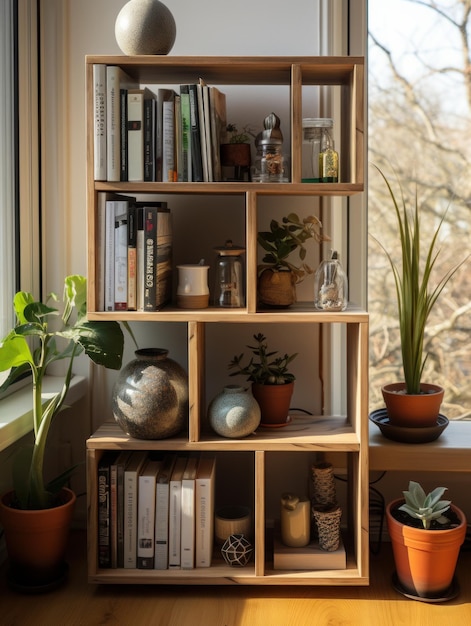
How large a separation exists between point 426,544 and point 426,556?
0.13ft

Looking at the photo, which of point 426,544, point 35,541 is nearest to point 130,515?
point 35,541

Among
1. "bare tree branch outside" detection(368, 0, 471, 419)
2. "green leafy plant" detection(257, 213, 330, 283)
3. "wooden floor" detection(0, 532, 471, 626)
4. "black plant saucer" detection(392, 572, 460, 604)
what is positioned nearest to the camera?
"wooden floor" detection(0, 532, 471, 626)

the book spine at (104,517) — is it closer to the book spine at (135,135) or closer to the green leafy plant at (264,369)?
the green leafy plant at (264,369)

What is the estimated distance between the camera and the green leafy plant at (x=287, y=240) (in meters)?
2.29

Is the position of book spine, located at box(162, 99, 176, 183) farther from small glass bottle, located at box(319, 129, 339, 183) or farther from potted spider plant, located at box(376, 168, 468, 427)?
potted spider plant, located at box(376, 168, 468, 427)

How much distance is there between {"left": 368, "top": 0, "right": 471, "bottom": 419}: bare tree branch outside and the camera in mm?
2516

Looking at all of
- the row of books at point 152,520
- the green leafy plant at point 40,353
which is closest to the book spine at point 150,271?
the green leafy plant at point 40,353

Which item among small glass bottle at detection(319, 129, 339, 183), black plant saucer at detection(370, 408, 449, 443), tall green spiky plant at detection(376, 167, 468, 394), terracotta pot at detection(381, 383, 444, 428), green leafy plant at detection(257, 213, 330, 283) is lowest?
black plant saucer at detection(370, 408, 449, 443)

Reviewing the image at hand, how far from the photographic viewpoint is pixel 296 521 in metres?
2.28

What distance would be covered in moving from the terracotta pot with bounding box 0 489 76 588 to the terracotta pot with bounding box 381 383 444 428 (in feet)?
3.21

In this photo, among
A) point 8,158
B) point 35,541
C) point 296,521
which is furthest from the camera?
point 8,158

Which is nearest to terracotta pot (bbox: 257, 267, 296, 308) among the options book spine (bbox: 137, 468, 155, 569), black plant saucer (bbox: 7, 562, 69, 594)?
book spine (bbox: 137, 468, 155, 569)

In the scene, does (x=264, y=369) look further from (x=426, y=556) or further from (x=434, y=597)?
(x=434, y=597)

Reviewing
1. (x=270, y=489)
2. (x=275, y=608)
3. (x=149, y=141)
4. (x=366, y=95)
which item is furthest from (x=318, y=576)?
(x=366, y=95)
